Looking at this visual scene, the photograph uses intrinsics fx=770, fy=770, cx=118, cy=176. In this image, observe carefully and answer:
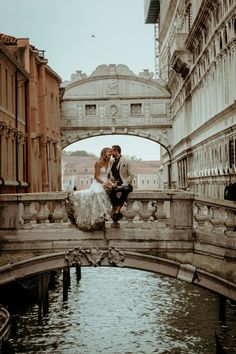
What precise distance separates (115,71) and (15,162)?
15747 millimetres

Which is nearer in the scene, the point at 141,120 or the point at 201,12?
the point at 201,12

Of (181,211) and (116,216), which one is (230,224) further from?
(116,216)

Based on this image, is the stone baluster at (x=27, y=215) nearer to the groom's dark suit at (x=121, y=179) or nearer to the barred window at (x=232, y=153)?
the groom's dark suit at (x=121, y=179)

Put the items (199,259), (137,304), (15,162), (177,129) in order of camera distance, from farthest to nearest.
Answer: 1. (177,129)
2. (15,162)
3. (137,304)
4. (199,259)

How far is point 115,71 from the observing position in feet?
125

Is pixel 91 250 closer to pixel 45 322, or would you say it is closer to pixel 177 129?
pixel 45 322

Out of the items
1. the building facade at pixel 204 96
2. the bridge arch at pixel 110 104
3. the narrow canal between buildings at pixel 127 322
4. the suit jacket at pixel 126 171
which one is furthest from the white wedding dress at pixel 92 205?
the bridge arch at pixel 110 104

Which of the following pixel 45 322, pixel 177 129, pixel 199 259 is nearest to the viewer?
pixel 199 259

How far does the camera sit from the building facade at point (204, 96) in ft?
65.1

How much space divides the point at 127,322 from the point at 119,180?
8.22m

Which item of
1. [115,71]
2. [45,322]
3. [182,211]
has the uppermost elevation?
[115,71]

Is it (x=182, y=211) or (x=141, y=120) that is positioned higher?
(x=141, y=120)

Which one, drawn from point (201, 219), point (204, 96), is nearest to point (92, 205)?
point (201, 219)

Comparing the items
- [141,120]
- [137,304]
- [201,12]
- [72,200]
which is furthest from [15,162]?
[141,120]
